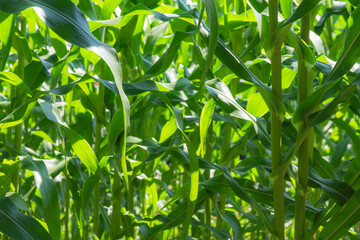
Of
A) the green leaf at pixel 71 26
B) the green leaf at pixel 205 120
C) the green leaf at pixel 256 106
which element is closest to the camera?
the green leaf at pixel 71 26

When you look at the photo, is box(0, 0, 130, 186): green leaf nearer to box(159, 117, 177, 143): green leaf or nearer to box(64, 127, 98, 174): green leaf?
box(64, 127, 98, 174): green leaf

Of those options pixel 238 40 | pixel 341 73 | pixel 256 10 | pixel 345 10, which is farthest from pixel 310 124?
pixel 345 10

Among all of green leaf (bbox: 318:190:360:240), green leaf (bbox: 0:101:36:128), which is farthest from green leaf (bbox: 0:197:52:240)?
green leaf (bbox: 318:190:360:240)

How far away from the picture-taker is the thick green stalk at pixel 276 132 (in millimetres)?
637

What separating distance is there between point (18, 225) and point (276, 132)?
0.35m

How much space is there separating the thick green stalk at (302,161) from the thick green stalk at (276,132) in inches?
1.0

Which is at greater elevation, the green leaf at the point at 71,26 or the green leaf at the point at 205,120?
the green leaf at the point at 71,26

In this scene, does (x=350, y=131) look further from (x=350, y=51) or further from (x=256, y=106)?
(x=350, y=51)

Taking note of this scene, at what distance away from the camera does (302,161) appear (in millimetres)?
675

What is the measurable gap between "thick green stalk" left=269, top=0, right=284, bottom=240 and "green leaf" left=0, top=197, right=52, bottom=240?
0.31 metres

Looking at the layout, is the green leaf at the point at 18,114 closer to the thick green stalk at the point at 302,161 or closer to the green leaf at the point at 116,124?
the green leaf at the point at 116,124

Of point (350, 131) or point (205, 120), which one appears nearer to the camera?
point (205, 120)

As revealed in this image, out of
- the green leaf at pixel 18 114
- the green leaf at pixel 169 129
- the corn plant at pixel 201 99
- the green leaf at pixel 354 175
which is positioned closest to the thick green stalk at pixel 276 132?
the corn plant at pixel 201 99

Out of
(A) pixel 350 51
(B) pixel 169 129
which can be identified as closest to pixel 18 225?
(B) pixel 169 129
